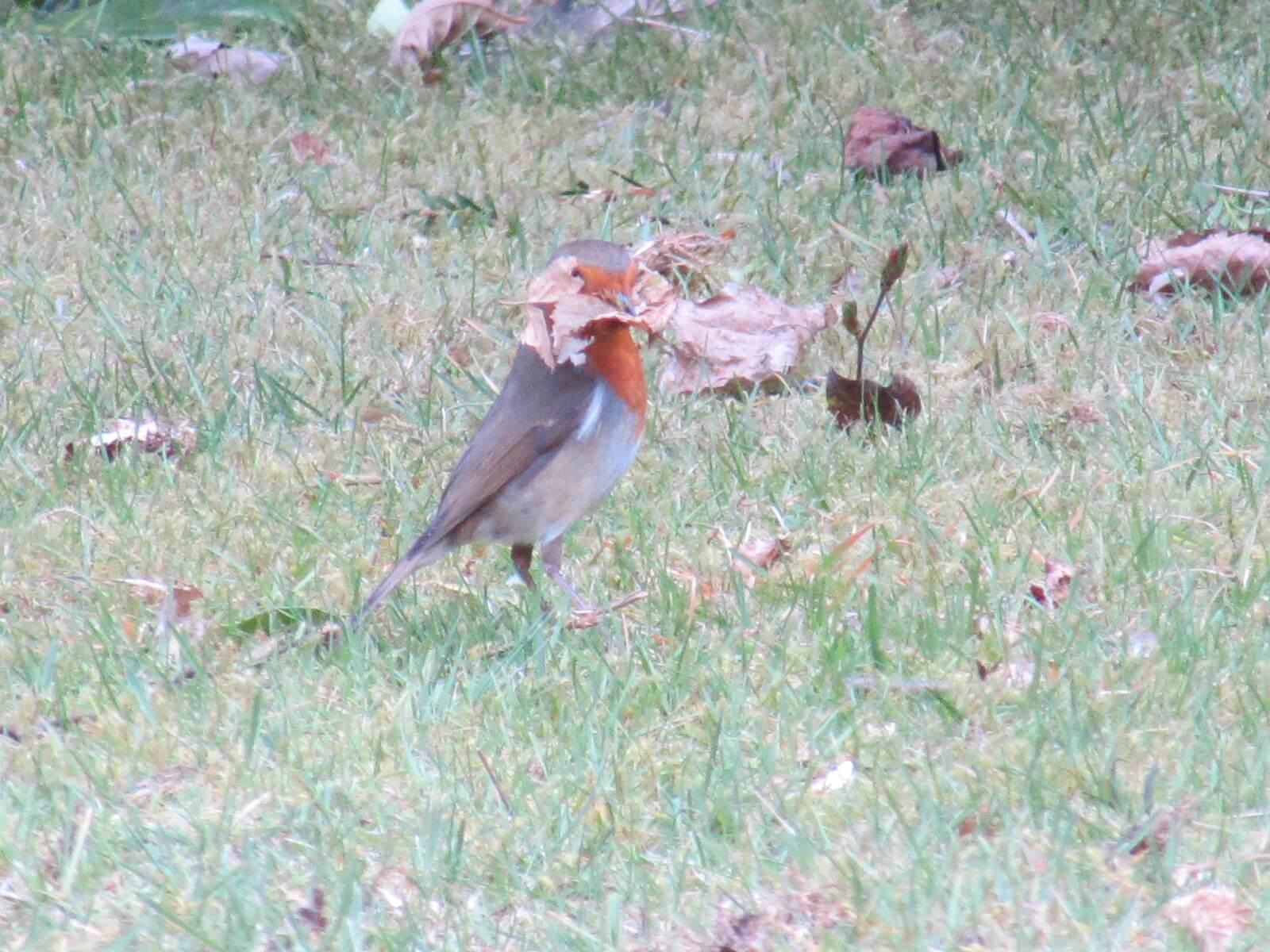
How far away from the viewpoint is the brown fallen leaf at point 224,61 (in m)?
8.25

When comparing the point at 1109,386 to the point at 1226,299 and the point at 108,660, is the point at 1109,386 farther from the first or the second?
the point at 108,660

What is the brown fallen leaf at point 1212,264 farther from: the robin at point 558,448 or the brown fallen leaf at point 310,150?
the brown fallen leaf at point 310,150

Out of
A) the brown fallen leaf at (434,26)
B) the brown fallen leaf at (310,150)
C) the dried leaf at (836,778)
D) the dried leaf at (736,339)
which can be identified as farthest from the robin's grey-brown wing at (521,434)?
the brown fallen leaf at (434,26)

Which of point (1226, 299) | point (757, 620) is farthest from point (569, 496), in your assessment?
point (1226, 299)

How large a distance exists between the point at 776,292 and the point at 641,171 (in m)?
1.05

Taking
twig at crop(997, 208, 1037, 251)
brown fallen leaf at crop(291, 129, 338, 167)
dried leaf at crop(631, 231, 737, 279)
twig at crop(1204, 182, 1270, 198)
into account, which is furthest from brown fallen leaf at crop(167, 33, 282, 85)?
twig at crop(1204, 182, 1270, 198)

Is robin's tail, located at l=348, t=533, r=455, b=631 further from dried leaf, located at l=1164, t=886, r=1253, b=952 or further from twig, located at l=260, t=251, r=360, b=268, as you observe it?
twig, located at l=260, t=251, r=360, b=268

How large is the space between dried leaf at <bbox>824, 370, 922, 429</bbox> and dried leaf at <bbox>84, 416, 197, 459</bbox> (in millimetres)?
1832

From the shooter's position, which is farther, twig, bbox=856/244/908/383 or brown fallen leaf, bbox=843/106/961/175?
brown fallen leaf, bbox=843/106/961/175

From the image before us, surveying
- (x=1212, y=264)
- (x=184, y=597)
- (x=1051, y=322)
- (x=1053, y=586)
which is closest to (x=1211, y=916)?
(x=1053, y=586)

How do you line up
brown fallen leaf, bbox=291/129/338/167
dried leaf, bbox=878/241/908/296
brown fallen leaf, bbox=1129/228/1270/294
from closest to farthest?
1. dried leaf, bbox=878/241/908/296
2. brown fallen leaf, bbox=1129/228/1270/294
3. brown fallen leaf, bbox=291/129/338/167

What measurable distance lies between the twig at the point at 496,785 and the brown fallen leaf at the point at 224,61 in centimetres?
506

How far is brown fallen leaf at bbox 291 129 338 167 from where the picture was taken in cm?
742

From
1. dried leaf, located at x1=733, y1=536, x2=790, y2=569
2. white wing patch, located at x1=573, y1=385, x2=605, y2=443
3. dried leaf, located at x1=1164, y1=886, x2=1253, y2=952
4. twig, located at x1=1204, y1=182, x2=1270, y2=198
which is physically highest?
dried leaf, located at x1=1164, y1=886, x2=1253, y2=952
